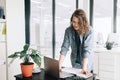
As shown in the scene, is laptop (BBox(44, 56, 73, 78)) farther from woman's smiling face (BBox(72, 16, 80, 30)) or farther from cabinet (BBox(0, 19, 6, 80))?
cabinet (BBox(0, 19, 6, 80))

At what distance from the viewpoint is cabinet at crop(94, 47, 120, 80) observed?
3.80 meters

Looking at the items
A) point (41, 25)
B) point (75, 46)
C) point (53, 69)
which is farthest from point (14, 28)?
point (53, 69)

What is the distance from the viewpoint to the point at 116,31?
4496 mm

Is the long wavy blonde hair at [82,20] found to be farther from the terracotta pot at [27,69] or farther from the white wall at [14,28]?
the white wall at [14,28]

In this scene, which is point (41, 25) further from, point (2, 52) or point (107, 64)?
point (107, 64)

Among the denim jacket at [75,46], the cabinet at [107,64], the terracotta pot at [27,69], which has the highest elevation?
the denim jacket at [75,46]

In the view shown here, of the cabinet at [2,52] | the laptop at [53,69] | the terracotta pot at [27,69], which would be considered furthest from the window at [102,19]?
the terracotta pot at [27,69]

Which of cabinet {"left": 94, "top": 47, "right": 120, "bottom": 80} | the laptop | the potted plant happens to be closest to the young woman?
the laptop

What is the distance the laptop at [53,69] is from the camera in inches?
76.5

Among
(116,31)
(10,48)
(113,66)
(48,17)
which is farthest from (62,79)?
(116,31)

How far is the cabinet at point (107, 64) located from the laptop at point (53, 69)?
1.98 m

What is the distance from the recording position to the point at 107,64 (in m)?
3.89

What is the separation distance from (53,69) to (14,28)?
1.45 meters

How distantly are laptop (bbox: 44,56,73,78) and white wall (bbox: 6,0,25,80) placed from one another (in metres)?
1.15
